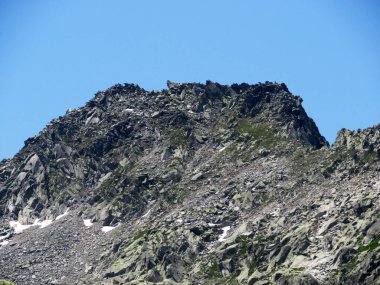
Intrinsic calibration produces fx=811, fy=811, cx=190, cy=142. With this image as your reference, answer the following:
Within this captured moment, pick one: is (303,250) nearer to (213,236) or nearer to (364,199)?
(364,199)

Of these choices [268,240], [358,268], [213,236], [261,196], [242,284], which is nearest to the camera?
[358,268]

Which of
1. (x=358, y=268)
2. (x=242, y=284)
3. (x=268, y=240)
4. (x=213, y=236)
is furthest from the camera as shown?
(x=213, y=236)

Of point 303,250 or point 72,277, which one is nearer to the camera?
point 303,250

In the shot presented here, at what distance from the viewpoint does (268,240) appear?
171 m

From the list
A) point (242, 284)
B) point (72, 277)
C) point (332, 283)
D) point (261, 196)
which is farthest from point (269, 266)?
point (72, 277)

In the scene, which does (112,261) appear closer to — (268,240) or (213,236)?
(213,236)

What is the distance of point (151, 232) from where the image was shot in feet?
638

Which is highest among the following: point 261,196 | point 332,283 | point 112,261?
point 261,196

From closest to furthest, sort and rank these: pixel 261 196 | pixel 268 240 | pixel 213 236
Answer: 1. pixel 268 240
2. pixel 213 236
3. pixel 261 196

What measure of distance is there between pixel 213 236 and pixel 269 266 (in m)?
26.6

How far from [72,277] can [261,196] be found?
49510 mm

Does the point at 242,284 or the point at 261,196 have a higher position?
the point at 261,196

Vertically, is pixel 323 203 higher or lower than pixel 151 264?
higher

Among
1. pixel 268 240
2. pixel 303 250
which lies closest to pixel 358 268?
pixel 303 250
